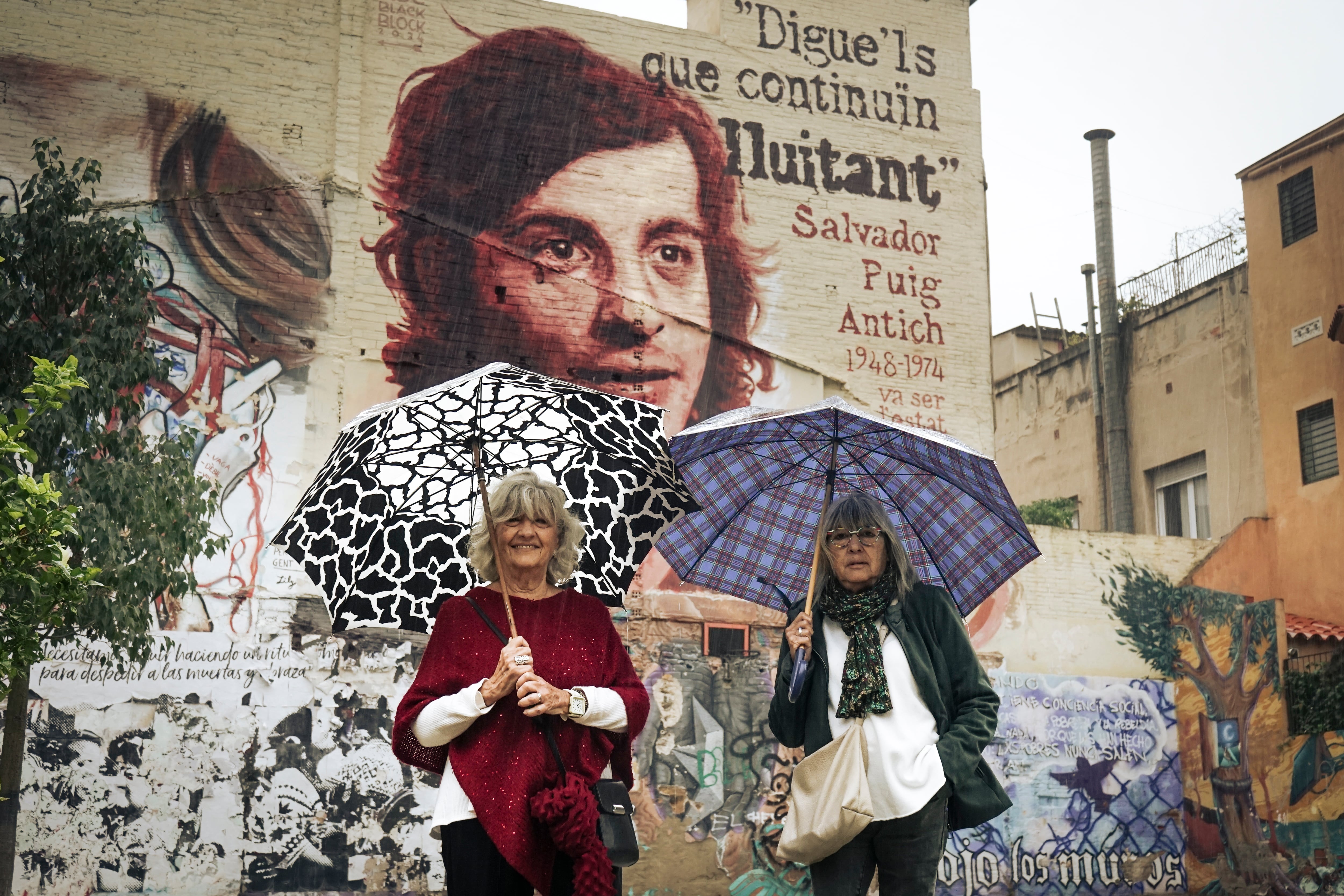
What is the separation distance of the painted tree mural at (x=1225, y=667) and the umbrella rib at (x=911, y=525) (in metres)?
10.7

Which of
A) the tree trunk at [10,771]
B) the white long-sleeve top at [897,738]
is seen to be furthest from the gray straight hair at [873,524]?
the tree trunk at [10,771]

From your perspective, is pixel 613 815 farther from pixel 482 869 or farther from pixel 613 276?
pixel 613 276

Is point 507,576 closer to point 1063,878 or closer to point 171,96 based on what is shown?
point 171,96

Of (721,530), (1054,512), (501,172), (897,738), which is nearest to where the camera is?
(897,738)

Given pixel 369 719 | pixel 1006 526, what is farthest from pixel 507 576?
pixel 369 719

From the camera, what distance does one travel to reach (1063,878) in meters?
14.1

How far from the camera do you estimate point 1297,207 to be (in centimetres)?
1733

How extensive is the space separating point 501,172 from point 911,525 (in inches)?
378

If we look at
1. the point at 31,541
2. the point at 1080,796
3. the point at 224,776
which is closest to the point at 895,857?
the point at 31,541

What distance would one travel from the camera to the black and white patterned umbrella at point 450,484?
471cm

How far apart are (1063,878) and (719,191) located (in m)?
8.24

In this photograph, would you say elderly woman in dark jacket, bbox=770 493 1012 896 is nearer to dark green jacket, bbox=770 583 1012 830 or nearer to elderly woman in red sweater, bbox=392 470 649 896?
dark green jacket, bbox=770 583 1012 830

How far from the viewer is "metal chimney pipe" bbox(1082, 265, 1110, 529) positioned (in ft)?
67.4

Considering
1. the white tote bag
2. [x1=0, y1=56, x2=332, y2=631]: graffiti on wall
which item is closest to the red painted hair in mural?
[x1=0, y1=56, x2=332, y2=631]: graffiti on wall
